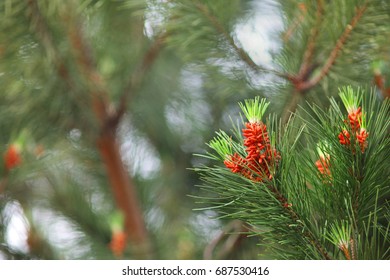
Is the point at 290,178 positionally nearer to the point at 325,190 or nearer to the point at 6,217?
the point at 325,190

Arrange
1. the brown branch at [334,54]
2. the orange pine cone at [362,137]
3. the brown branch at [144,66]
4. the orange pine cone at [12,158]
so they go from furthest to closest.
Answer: the brown branch at [144,66] < the orange pine cone at [12,158] < the brown branch at [334,54] < the orange pine cone at [362,137]

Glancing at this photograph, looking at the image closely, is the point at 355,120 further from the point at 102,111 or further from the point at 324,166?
the point at 102,111

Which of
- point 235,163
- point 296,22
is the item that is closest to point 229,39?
point 296,22

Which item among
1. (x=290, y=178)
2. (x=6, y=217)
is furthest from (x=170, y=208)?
(x=290, y=178)

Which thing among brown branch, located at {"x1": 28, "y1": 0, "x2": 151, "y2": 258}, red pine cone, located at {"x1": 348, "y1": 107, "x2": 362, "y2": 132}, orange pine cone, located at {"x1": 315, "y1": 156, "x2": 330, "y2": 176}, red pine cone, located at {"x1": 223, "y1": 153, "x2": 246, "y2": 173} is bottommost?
brown branch, located at {"x1": 28, "y1": 0, "x2": 151, "y2": 258}

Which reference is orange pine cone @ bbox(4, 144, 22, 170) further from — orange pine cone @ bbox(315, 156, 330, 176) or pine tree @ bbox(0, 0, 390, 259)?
orange pine cone @ bbox(315, 156, 330, 176)

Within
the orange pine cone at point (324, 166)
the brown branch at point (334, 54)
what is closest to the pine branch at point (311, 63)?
the brown branch at point (334, 54)

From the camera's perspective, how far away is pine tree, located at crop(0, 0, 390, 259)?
0.40 m

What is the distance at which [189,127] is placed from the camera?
107 centimetres

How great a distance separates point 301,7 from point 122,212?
0.41 meters

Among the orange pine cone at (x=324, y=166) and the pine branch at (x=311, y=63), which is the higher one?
the orange pine cone at (x=324, y=166)

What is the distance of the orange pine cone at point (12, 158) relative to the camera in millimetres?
704

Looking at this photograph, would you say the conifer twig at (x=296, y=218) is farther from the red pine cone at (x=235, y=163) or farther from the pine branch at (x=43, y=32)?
the pine branch at (x=43, y=32)

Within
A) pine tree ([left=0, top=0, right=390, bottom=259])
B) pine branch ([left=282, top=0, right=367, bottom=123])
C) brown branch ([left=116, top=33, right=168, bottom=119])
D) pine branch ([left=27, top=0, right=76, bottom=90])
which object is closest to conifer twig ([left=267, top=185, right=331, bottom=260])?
pine tree ([left=0, top=0, right=390, bottom=259])
